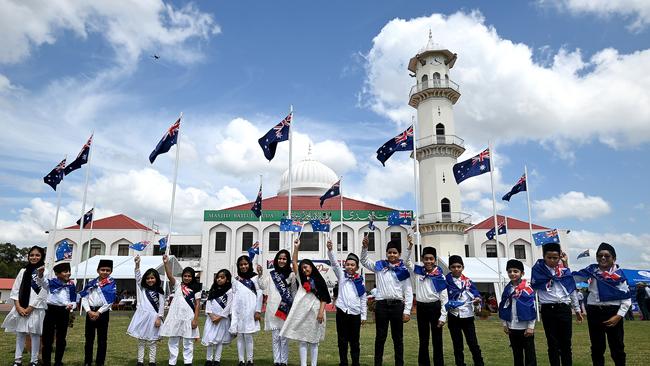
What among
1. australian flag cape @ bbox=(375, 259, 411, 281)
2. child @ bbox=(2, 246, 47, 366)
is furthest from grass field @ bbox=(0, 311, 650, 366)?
australian flag cape @ bbox=(375, 259, 411, 281)

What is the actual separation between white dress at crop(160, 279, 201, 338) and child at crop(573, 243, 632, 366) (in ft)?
20.1

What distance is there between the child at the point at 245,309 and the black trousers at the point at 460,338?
10.4 ft

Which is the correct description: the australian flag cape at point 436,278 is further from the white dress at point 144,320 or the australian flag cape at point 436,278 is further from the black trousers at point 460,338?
the white dress at point 144,320

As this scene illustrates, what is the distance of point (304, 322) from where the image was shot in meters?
6.83

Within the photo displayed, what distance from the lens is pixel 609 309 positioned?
21.1 feet

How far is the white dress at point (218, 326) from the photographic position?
7.38 m

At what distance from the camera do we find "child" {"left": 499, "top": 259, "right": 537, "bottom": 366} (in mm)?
6270

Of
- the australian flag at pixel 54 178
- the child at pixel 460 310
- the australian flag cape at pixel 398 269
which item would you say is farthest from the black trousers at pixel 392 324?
the australian flag at pixel 54 178

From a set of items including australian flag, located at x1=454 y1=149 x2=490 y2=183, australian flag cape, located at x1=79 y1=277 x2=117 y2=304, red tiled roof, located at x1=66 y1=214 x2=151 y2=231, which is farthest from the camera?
red tiled roof, located at x1=66 y1=214 x2=151 y2=231

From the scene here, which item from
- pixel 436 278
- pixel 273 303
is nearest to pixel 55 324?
pixel 273 303

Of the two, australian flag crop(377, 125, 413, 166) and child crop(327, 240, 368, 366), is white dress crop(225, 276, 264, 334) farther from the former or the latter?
australian flag crop(377, 125, 413, 166)

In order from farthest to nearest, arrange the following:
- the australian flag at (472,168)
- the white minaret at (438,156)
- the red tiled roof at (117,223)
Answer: the red tiled roof at (117,223) < the white minaret at (438,156) < the australian flag at (472,168)

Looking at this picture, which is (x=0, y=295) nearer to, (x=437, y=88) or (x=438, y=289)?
(x=437, y=88)

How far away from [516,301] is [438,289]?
3.97 ft
